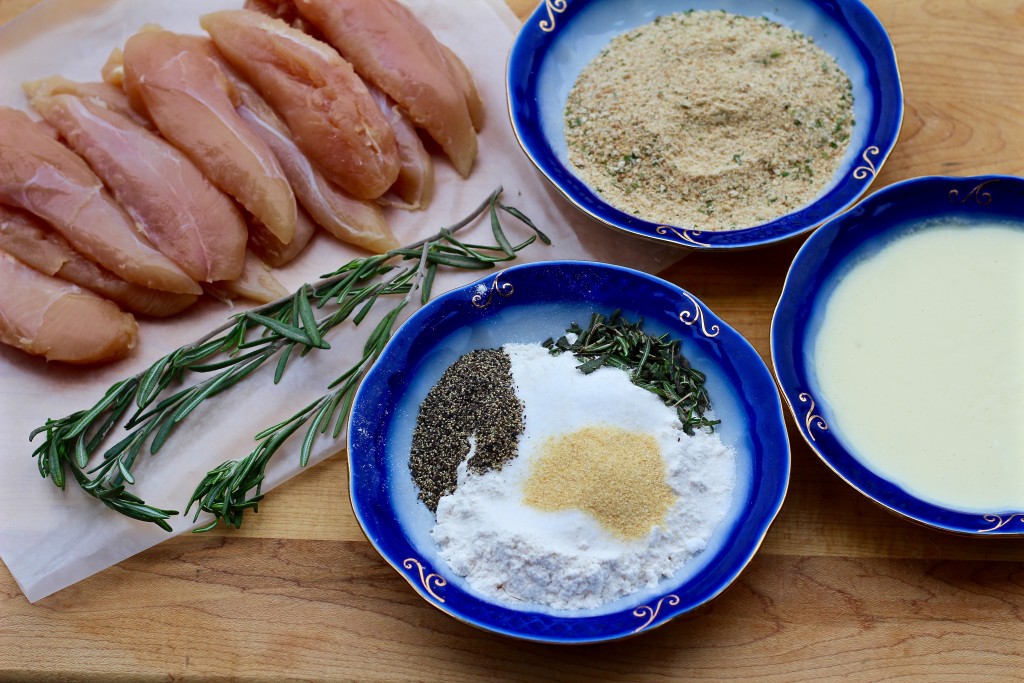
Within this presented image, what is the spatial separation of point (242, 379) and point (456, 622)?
62 cm

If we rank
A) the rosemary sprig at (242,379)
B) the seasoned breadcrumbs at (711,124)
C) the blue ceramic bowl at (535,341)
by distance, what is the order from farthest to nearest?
the seasoned breadcrumbs at (711,124) < the rosemary sprig at (242,379) < the blue ceramic bowl at (535,341)

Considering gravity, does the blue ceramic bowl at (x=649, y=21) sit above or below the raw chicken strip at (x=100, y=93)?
below

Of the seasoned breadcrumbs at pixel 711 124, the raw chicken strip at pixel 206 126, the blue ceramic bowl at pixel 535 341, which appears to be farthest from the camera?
the seasoned breadcrumbs at pixel 711 124

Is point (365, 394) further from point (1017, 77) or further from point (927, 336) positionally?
point (1017, 77)

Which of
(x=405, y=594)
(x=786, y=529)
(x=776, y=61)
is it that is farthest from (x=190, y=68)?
(x=786, y=529)

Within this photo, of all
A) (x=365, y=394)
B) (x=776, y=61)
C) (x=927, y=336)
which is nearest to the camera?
(x=365, y=394)

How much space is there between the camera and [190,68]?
168cm

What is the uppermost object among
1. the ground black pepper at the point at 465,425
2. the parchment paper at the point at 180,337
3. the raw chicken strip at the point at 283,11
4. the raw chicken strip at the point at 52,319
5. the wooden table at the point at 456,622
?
the raw chicken strip at the point at 283,11

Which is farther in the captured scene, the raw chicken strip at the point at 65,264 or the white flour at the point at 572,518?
the raw chicken strip at the point at 65,264

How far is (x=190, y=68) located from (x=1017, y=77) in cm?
176

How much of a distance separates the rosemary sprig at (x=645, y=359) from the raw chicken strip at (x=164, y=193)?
25.8 inches

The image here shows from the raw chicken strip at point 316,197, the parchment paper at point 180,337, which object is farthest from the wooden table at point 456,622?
the raw chicken strip at point 316,197

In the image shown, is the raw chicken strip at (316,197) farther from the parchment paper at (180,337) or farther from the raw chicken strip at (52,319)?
the raw chicken strip at (52,319)

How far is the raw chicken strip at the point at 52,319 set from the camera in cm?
160
